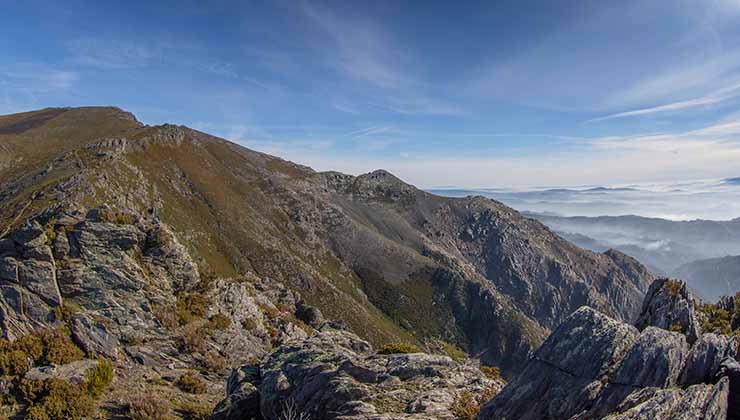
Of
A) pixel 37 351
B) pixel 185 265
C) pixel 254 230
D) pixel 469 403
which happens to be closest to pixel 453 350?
pixel 254 230

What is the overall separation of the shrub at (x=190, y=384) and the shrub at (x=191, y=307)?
5540mm

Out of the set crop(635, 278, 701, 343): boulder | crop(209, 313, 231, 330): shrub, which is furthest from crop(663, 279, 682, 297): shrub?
crop(209, 313, 231, 330): shrub

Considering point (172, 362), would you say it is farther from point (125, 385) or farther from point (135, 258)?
point (135, 258)

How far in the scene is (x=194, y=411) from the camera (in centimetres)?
1738

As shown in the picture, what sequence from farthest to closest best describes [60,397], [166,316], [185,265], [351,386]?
[185,265], [166,316], [60,397], [351,386]

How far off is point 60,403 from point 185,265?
51.1 feet

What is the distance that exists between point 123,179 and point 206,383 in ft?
356

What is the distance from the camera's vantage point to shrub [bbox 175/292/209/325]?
83.5ft

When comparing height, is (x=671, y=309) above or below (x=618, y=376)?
above

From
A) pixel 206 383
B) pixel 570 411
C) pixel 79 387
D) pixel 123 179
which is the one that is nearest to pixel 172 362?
pixel 206 383

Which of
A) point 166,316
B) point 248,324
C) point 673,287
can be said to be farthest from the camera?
point 248,324

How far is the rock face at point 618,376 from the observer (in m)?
9.92

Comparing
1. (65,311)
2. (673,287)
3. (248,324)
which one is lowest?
(248,324)

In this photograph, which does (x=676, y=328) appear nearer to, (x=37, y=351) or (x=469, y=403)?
(x=469, y=403)
